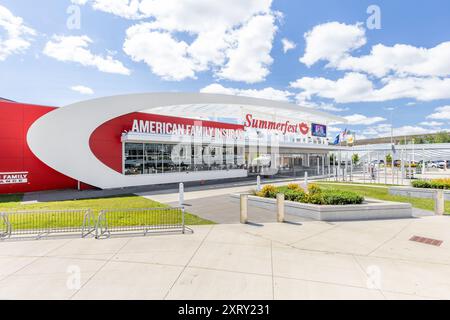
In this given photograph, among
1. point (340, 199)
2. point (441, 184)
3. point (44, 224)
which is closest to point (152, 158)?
point (44, 224)

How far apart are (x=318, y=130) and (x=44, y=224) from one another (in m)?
34.5

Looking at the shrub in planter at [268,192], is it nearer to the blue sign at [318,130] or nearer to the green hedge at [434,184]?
the green hedge at [434,184]

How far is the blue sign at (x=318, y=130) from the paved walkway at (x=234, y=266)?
2803 cm

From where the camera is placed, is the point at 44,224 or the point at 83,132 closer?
the point at 44,224

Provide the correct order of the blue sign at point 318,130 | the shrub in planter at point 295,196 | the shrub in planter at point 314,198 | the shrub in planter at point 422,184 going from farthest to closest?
the blue sign at point 318,130, the shrub in planter at point 422,184, the shrub in planter at point 295,196, the shrub in planter at point 314,198

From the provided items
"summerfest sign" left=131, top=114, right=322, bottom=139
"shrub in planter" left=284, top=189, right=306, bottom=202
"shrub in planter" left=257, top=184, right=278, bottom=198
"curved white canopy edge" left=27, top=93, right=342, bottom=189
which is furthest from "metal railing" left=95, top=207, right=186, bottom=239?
"summerfest sign" left=131, top=114, right=322, bottom=139

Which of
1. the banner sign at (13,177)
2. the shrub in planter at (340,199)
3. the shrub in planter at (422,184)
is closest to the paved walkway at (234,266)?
the shrub in planter at (340,199)

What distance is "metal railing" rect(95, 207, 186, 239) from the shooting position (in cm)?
798

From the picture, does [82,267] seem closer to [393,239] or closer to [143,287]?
[143,287]

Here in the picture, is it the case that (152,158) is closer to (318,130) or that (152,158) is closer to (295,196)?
(295,196)

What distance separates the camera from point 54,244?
6.89 metres

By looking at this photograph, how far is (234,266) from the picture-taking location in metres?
5.34

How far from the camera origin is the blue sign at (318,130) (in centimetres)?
3456

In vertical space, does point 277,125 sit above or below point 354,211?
above
